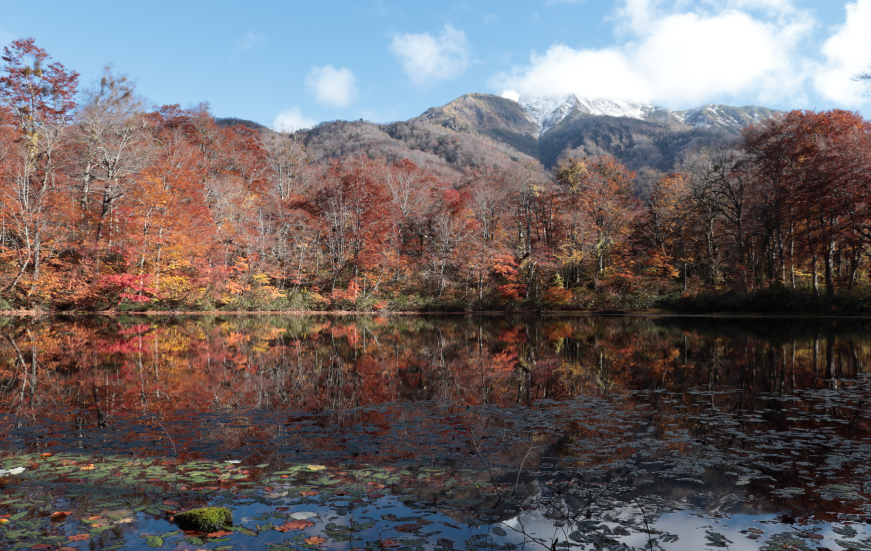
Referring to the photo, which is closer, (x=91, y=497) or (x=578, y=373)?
(x=91, y=497)

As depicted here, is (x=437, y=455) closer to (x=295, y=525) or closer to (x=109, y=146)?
(x=295, y=525)

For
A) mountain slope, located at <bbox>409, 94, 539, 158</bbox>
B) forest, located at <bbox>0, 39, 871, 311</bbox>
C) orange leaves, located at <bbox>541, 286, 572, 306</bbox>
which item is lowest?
orange leaves, located at <bbox>541, 286, 572, 306</bbox>

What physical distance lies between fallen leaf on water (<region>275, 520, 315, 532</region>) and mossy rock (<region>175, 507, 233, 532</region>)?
404mm

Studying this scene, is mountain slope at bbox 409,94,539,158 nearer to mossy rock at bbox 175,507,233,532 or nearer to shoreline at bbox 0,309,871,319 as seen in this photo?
shoreline at bbox 0,309,871,319

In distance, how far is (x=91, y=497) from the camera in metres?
4.19

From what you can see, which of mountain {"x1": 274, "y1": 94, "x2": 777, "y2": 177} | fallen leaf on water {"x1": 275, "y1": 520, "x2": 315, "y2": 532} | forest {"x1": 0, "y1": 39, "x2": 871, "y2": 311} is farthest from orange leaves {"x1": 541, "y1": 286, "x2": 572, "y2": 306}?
fallen leaf on water {"x1": 275, "y1": 520, "x2": 315, "y2": 532}

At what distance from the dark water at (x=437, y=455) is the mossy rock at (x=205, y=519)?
7 cm

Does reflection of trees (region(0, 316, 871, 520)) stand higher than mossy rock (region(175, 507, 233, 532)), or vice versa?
mossy rock (region(175, 507, 233, 532))

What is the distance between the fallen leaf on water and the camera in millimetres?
3693

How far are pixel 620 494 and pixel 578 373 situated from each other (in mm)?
6836

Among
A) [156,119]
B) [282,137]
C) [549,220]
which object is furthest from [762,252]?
[156,119]

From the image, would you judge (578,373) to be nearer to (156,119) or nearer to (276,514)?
(276,514)

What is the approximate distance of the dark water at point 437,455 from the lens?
3.72 meters

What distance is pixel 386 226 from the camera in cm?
4075
